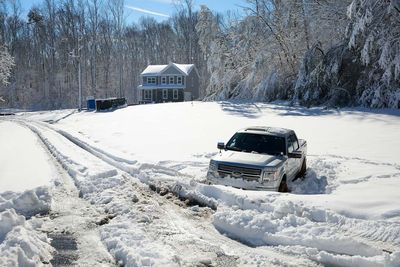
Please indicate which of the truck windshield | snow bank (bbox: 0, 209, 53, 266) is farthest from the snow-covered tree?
snow bank (bbox: 0, 209, 53, 266)

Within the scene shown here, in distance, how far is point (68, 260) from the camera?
5805mm

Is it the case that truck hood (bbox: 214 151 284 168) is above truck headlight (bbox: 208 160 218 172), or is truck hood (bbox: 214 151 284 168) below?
above

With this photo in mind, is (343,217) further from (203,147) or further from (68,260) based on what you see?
(203,147)

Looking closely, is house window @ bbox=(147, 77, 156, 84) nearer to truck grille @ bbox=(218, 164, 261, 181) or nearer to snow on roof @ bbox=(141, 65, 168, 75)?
snow on roof @ bbox=(141, 65, 168, 75)

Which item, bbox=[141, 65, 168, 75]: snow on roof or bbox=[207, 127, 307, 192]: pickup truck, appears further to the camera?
bbox=[141, 65, 168, 75]: snow on roof

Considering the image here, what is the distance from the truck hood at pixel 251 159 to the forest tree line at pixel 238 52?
667 inches

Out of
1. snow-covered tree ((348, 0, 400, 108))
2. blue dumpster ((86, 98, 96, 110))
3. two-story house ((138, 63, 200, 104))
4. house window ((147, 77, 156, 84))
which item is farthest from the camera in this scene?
house window ((147, 77, 156, 84))

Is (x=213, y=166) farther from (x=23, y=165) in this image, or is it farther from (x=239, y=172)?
(x=23, y=165)

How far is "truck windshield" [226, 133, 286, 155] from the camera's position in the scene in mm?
10219

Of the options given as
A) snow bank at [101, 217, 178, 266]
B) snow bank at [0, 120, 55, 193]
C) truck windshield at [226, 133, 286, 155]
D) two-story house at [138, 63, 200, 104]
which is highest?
two-story house at [138, 63, 200, 104]

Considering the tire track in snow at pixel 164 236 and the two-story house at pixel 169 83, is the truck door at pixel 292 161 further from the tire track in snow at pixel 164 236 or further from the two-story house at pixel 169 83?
the two-story house at pixel 169 83

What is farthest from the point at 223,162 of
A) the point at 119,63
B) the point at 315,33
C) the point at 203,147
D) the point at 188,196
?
the point at 119,63

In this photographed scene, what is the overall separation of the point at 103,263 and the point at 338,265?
340 cm

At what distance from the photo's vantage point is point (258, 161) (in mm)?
9195
